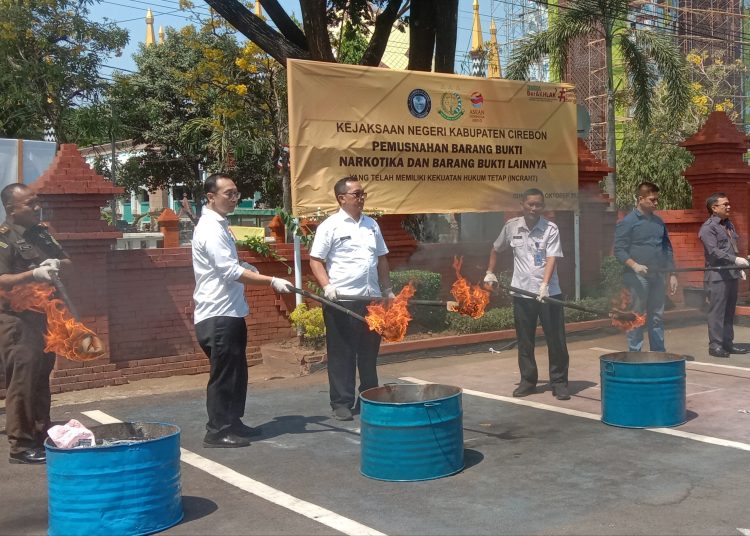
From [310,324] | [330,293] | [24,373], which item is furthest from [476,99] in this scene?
[24,373]

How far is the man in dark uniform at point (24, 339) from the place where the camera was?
5.94 m

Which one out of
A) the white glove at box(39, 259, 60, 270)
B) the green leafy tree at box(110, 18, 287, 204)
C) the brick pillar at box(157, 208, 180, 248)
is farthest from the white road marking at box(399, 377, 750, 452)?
the green leafy tree at box(110, 18, 287, 204)

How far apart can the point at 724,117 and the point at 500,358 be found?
23.5ft

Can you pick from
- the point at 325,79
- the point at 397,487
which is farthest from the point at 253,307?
the point at 397,487

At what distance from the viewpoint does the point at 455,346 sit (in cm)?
1062

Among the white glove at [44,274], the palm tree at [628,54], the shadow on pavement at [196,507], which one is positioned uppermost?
the palm tree at [628,54]

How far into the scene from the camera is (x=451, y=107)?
37.7 ft

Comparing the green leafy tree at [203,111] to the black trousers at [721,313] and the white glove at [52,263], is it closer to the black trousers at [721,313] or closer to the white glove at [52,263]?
the black trousers at [721,313]

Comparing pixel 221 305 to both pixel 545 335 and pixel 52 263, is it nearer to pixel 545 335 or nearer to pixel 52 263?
pixel 52 263

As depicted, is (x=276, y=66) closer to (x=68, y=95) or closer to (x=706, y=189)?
(x=68, y=95)

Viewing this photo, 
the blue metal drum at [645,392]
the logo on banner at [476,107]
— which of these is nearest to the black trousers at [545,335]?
the blue metal drum at [645,392]

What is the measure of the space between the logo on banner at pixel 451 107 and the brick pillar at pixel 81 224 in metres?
4.60

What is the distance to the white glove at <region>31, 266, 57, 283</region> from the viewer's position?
5.78 metres

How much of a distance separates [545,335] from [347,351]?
201 cm
